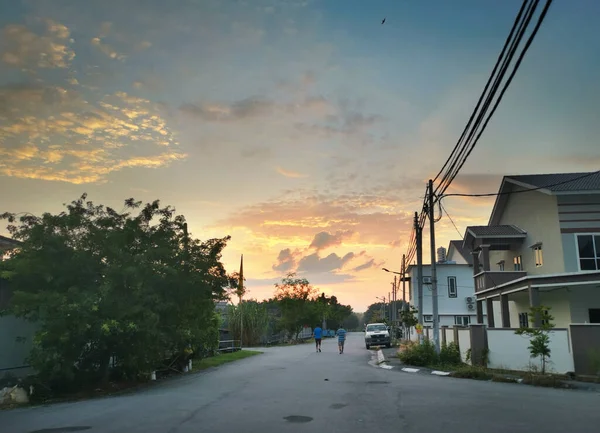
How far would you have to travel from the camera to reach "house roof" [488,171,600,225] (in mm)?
25500

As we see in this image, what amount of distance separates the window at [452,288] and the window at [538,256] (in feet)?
87.7

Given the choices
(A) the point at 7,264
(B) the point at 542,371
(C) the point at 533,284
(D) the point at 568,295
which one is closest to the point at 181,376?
(A) the point at 7,264

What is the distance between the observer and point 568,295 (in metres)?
24.2

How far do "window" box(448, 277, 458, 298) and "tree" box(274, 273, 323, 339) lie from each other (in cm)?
1904

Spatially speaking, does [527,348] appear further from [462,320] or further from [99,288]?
[462,320]

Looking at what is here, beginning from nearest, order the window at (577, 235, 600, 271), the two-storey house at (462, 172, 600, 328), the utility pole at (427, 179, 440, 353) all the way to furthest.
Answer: the utility pole at (427, 179, 440, 353) < the two-storey house at (462, 172, 600, 328) < the window at (577, 235, 600, 271)

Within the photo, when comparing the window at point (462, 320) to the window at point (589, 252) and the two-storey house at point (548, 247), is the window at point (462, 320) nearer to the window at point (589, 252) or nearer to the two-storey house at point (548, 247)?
the two-storey house at point (548, 247)

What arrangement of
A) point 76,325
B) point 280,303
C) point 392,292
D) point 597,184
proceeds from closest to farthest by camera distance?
point 76,325 < point 597,184 < point 280,303 < point 392,292

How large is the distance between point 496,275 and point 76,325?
76.3ft

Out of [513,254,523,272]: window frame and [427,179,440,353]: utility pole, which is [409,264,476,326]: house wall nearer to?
[513,254,523,272]: window frame

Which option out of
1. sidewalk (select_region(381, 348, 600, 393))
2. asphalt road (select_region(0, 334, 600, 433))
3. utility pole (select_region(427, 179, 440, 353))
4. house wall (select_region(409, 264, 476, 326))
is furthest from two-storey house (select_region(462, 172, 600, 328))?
house wall (select_region(409, 264, 476, 326))

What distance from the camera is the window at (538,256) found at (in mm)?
27859

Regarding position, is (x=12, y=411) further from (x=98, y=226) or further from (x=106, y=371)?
(x=98, y=226)

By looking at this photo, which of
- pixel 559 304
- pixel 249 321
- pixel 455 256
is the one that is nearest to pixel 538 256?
pixel 559 304
